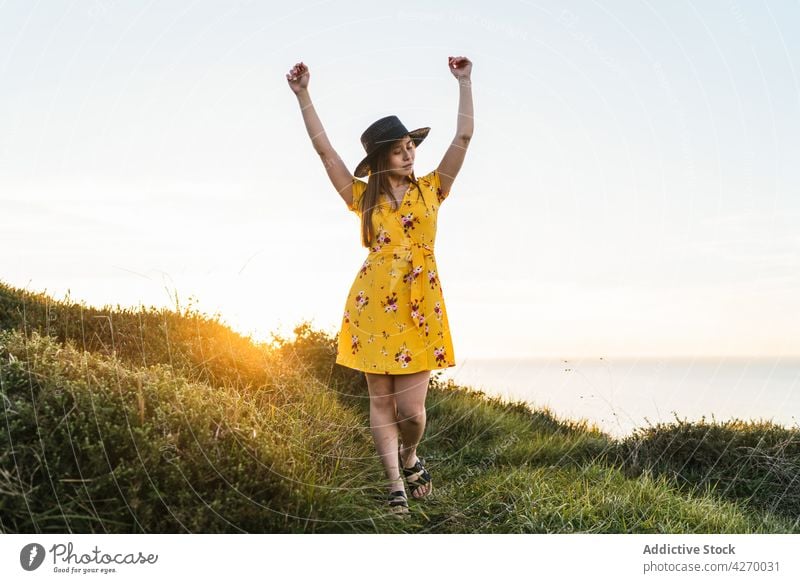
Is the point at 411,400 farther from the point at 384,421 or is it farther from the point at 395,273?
the point at 395,273

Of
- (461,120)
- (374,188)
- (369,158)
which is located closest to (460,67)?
(461,120)

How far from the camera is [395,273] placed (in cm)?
425

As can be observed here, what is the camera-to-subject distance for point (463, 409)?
6938 millimetres

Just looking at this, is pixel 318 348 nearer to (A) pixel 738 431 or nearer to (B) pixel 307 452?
(B) pixel 307 452

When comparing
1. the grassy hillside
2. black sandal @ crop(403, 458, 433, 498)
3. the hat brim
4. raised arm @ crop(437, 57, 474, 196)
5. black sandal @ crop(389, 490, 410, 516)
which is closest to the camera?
the grassy hillside

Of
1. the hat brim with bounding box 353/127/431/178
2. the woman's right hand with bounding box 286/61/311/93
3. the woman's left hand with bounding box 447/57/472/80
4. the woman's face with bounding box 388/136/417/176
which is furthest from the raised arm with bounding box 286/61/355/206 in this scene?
the woman's left hand with bounding box 447/57/472/80

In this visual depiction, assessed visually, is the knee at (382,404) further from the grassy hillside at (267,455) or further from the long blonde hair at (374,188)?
the long blonde hair at (374,188)

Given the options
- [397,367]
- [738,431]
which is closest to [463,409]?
[738,431]

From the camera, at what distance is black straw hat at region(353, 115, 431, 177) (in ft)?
14.3

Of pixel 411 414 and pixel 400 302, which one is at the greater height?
pixel 400 302

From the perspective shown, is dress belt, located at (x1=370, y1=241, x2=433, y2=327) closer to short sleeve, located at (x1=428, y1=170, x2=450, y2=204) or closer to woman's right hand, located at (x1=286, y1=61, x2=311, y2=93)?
short sleeve, located at (x1=428, y1=170, x2=450, y2=204)

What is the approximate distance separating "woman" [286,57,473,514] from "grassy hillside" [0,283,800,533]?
0.50 meters

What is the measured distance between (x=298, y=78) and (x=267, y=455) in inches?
85.8
